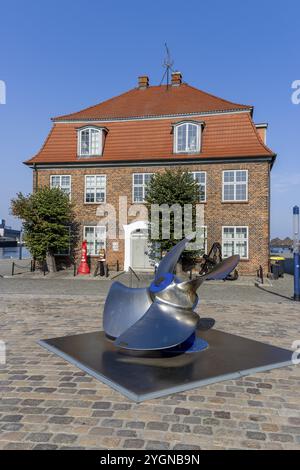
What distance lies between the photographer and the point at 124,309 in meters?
6.64

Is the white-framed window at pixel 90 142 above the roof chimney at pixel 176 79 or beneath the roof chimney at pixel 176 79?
beneath

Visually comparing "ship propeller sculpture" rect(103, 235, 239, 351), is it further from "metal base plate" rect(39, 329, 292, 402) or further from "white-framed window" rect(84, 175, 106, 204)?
"white-framed window" rect(84, 175, 106, 204)

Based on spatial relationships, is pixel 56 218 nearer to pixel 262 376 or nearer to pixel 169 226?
pixel 169 226

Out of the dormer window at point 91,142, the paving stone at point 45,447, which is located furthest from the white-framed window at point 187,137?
the paving stone at point 45,447

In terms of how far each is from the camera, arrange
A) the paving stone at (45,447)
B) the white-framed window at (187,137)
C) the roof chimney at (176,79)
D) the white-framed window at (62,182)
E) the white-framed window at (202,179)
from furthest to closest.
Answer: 1. the roof chimney at (176,79)
2. the white-framed window at (62,182)
3. the white-framed window at (187,137)
4. the white-framed window at (202,179)
5. the paving stone at (45,447)

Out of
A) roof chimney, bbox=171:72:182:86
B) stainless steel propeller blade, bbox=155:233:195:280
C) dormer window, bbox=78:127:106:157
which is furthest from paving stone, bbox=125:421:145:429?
roof chimney, bbox=171:72:182:86

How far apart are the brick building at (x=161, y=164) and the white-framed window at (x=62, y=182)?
62 mm

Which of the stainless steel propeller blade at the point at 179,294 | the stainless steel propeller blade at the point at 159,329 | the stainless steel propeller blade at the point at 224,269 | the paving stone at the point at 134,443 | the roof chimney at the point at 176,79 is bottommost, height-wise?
the paving stone at the point at 134,443

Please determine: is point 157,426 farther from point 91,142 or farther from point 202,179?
point 91,142

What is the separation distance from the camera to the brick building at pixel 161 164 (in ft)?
67.2

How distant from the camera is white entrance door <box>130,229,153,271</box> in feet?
72.6

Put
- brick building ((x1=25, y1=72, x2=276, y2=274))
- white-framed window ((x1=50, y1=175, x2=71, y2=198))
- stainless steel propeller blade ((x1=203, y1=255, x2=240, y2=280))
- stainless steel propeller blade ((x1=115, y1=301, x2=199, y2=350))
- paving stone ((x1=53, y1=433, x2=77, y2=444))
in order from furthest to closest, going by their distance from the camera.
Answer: white-framed window ((x1=50, y1=175, x2=71, y2=198))
brick building ((x1=25, y1=72, x2=276, y2=274))
stainless steel propeller blade ((x1=203, y1=255, x2=240, y2=280))
stainless steel propeller blade ((x1=115, y1=301, x2=199, y2=350))
paving stone ((x1=53, y1=433, x2=77, y2=444))

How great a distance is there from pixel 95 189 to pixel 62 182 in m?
2.18

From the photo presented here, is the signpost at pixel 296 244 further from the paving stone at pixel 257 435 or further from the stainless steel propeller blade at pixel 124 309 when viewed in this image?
the paving stone at pixel 257 435
